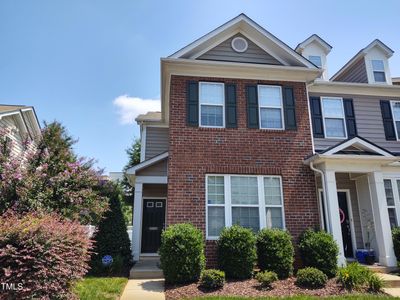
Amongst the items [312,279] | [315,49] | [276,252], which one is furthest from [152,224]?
[315,49]

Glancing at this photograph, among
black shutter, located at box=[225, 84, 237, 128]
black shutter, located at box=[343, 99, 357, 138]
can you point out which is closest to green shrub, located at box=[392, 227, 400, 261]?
black shutter, located at box=[343, 99, 357, 138]

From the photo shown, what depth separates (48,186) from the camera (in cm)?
985

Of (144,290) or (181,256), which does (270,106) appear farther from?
(144,290)

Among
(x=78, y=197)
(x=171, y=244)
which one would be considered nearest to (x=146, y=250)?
(x=78, y=197)

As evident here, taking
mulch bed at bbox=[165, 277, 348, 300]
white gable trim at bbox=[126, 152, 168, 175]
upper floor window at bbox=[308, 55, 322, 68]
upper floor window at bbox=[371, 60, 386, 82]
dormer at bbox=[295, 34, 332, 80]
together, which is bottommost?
mulch bed at bbox=[165, 277, 348, 300]

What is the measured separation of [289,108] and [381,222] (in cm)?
456

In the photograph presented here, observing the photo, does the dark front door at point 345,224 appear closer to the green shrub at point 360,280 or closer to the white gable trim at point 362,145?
the white gable trim at point 362,145

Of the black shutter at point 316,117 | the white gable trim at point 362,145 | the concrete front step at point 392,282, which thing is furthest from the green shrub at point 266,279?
the black shutter at point 316,117

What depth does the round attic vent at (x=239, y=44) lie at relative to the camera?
34.1ft

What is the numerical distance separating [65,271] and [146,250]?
8.33 m

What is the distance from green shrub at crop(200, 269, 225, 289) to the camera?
22.5ft

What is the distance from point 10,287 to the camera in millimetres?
4449

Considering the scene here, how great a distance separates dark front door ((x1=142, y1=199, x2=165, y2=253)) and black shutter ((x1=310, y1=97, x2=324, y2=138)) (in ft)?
24.0

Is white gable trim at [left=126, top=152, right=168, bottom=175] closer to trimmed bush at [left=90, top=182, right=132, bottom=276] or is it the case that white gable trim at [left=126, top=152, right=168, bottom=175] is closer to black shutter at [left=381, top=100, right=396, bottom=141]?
trimmed bush at [left=90, top=182, right=132, bottom=276]
